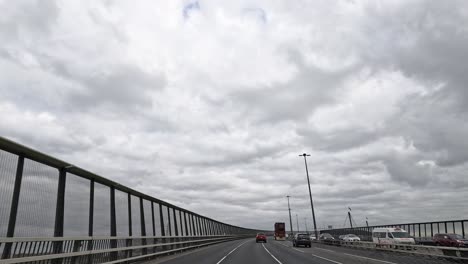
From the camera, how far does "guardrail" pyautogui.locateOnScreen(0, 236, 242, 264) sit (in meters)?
8.94

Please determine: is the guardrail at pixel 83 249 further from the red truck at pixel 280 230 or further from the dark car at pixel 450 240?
the red truck at pixel 280 230

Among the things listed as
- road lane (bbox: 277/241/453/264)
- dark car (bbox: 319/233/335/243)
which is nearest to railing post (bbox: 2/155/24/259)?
road lane (bbox: 277/241/453/264)

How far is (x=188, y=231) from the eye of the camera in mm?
34969

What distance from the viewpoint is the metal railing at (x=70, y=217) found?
905cm

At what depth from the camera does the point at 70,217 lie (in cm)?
1176

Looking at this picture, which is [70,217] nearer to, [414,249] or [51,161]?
[51,161]

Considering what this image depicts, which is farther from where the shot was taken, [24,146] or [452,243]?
[452,243]

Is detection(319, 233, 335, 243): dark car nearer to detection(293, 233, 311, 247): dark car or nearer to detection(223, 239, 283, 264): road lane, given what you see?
detection(293, 233, 311, 247): dark car

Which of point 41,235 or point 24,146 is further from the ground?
point 24,146

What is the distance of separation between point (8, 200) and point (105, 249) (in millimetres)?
5191

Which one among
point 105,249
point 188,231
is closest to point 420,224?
point 188,231

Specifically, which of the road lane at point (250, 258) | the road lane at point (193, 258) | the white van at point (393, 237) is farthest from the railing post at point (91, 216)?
the white van at point (393, 237)

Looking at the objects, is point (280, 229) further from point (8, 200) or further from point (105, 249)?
point (8, 200)

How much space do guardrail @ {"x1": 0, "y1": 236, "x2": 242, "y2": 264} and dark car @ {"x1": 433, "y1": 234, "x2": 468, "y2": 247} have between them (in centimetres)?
2157
